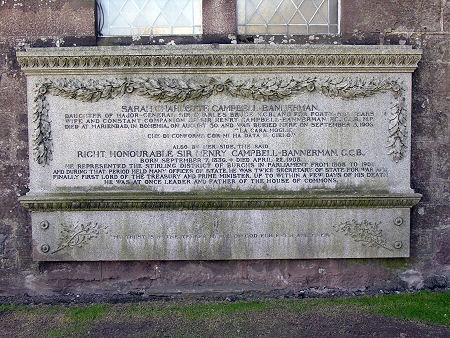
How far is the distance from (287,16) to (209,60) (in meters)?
1.38

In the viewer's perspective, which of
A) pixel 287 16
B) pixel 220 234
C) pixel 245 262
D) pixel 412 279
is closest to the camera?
pixel 220 234

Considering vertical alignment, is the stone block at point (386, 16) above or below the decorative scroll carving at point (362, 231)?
above

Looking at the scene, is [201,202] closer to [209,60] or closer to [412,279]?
[209,60]

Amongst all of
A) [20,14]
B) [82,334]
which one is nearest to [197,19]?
[20,14]

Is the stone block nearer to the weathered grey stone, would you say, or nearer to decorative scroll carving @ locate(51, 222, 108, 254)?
the weathered grey stone

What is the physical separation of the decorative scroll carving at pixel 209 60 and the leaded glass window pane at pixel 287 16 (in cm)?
63

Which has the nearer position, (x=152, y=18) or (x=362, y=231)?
(x=362, y=231)

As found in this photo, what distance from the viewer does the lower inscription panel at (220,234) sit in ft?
17.5

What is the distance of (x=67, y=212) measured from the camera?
17.5ft

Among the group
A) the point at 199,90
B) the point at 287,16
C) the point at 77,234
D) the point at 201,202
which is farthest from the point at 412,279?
the point at 77,234

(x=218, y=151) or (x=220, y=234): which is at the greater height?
(x=218, y=151)

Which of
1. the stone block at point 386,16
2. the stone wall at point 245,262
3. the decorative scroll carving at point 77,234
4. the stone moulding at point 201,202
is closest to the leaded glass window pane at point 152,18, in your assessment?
the stone wall at point 245,262

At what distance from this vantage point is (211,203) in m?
5.32

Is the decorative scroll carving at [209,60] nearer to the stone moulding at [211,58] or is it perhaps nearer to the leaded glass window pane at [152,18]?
the stone moulding at [211,58]
